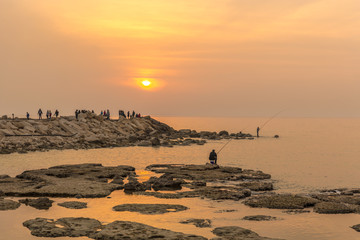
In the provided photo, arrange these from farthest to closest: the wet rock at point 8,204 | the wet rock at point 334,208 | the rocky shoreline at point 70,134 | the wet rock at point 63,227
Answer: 1. the rocky shoreline at point 70,134
2. the wet rock at point 334,208
3. the wet rock at point 8,204
4. the wet rock at point 63,227

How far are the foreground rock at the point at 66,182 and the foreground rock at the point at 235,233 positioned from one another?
10.9m

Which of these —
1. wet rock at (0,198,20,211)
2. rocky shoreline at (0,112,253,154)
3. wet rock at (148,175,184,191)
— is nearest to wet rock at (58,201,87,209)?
wet rock at (0,198,20,211)

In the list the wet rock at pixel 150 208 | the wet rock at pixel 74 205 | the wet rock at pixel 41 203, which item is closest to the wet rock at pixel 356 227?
the wet rock at pixel 150 208

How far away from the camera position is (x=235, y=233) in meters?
18.4

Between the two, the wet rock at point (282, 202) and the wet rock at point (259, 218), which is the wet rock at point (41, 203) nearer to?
the wet rock at point (259, 218)

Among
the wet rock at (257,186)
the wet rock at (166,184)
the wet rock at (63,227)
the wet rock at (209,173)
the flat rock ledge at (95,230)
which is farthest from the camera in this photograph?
the wet rock at (209,173)

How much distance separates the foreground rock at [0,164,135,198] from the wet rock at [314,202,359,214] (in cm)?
1316

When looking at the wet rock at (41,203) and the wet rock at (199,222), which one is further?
the wet rock at (41,203)

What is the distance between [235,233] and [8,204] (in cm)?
1317

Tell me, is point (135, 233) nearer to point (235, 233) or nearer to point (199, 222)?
point (199, 222)

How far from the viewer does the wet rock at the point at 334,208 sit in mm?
23689

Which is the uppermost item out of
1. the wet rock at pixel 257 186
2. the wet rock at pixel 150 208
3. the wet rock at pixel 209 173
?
the wet rock at pixel 209 173

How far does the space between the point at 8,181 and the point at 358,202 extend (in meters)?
24.1

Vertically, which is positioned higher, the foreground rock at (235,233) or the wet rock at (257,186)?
the wet rock at (257,186)
